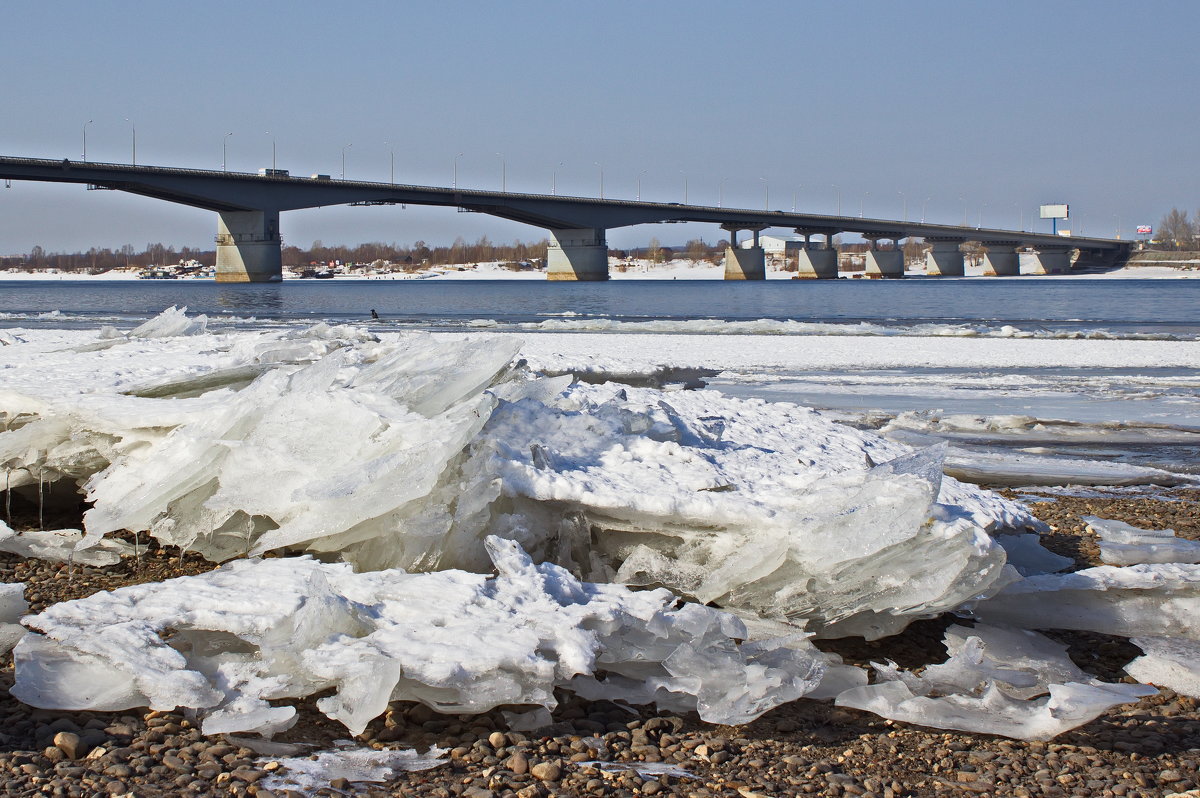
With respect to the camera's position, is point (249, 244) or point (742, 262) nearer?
point (249, 244)

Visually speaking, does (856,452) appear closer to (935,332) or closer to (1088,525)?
(1088,525)

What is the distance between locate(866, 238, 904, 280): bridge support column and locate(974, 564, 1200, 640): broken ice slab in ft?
335

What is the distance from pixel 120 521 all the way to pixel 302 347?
6.33 meters

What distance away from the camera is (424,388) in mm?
6164

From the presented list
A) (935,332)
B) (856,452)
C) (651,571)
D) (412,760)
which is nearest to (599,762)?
(412,760)

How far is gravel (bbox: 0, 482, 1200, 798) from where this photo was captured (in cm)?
305

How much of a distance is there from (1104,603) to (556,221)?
258ft

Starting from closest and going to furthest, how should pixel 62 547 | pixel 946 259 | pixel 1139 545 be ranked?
pixel 62 547 < pixel 1139 545 < pixel 946 259

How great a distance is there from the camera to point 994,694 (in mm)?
3736

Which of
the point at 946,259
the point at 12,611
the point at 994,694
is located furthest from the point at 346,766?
the point at 946,259

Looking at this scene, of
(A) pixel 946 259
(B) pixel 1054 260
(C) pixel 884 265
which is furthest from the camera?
(B) pixel 1054 260

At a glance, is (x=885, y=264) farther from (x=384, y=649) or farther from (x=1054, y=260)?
(x=384, y=649)

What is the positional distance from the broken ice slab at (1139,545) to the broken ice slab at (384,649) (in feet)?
8.46

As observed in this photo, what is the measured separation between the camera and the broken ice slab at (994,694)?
3.57 metres
